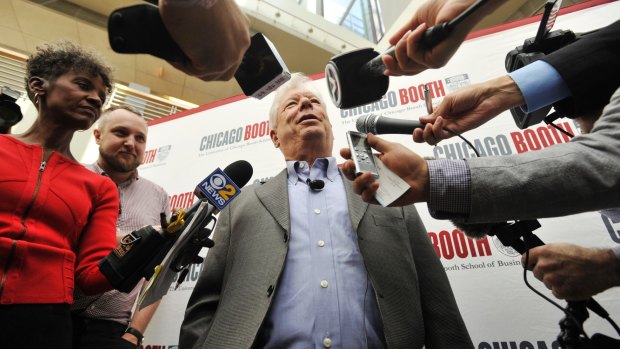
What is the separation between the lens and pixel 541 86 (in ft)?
3.03

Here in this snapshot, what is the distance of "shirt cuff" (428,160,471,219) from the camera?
654mm

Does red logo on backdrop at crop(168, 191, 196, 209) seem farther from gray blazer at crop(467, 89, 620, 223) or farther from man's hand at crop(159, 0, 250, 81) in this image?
gray blazer at crop(467, 89, 620, 223)

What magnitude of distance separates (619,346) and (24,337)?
1.44 meters

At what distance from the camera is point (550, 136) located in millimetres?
1757

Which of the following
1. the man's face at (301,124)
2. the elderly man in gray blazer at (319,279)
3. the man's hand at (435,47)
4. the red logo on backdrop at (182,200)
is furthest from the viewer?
the red logo on backdrop at (182,200)

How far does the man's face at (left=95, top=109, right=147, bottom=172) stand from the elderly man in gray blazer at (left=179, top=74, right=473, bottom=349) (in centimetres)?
91

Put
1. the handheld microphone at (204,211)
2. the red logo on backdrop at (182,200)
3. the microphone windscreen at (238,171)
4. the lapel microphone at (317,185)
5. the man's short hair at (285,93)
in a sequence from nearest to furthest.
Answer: the handheld microphone at (204,211)
the microphone windscreen at (238,171)
the lapel microphone at (317,185)
the man's short hair at (285,93)
the red logo on backdrop at (182,200)

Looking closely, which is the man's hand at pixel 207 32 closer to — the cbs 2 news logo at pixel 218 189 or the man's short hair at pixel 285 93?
the cbs 2 news logo at pixel 218 189

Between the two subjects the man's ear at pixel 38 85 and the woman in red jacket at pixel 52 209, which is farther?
the man's ear at pixel 38 85

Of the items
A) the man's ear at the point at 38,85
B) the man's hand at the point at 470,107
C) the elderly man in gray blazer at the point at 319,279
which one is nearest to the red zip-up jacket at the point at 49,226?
the man's ear at the point at 38,85

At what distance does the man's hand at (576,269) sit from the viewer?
0.85 m

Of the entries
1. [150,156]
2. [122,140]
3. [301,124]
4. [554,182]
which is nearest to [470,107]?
[554,182]

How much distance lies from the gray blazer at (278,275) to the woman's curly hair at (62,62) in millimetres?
877

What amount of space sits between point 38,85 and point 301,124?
1.14 m
